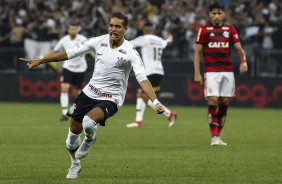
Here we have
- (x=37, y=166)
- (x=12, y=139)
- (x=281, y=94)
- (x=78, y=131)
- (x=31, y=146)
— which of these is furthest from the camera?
(x=281, y=94)

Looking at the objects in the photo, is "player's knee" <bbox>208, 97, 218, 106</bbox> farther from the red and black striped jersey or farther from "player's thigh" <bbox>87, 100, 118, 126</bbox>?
"player's thigh" <bbox>87, 100, 118, 126</bbox>

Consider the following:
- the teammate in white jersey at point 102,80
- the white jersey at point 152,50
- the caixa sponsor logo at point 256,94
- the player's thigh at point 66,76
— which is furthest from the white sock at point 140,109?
the teammate in white jersey at point 102,80

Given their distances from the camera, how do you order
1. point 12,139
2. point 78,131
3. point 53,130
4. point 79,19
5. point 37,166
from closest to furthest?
point 78,131, point 37,166, point 12,139, point 53,130, point 79,19

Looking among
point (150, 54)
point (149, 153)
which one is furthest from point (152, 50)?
point (149, 153)

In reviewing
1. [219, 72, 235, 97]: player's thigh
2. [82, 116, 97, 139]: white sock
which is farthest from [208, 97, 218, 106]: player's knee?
[82, 116, 97, 139]: white sock

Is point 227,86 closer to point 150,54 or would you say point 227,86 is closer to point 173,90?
point 150,54

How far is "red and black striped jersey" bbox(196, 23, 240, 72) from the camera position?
15.9 metres

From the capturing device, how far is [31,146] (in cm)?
1520

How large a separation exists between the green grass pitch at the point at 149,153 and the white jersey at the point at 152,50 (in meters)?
1.39

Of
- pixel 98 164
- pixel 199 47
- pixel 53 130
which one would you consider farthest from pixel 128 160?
pixel 53 130

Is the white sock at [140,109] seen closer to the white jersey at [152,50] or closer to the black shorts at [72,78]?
the white jersey at [152,50]

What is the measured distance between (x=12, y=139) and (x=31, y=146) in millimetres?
1528

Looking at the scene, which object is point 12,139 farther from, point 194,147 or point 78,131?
point 78,131

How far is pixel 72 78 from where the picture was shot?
23.6 metres
